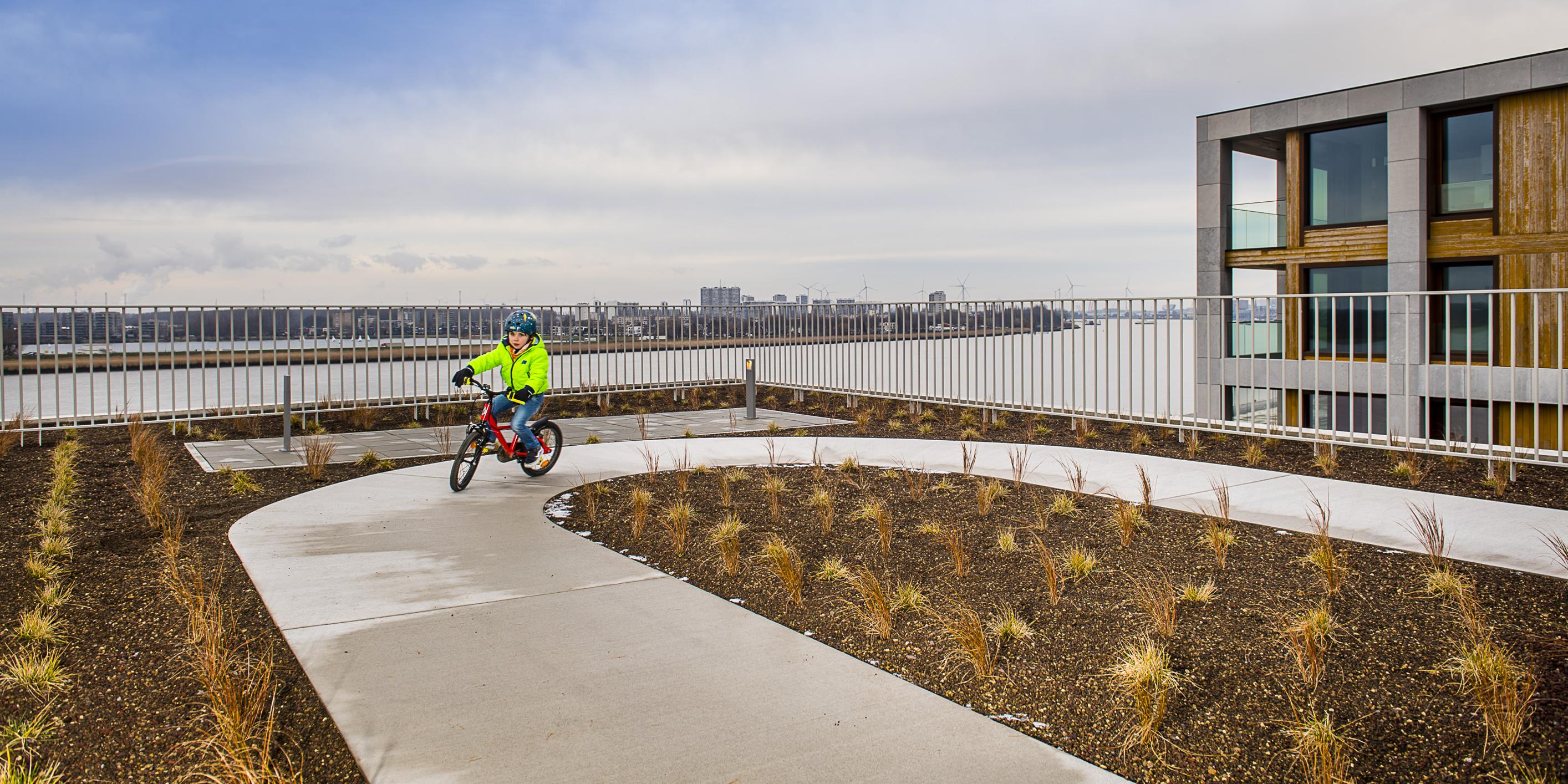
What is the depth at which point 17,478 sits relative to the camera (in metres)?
10.2

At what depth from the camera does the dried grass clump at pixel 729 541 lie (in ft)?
20.7

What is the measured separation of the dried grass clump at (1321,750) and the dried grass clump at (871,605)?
1864 mm

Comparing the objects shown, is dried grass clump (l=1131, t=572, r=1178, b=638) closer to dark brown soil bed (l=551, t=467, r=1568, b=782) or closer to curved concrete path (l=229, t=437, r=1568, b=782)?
dark brown soil bed (l=551, t=467, r=1568, b=782)

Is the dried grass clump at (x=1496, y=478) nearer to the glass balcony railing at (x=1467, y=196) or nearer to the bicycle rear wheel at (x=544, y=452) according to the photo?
the bicycle rear wheel at (x=544, y=452)

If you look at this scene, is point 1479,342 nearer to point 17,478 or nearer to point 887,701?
point 887,701

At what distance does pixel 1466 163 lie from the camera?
2841 cm

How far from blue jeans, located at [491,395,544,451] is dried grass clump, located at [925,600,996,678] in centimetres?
565

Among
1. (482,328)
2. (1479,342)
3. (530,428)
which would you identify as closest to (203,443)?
(482,328)

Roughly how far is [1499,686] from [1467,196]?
29446 mm

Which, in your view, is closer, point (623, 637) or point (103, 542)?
point (623, 637)

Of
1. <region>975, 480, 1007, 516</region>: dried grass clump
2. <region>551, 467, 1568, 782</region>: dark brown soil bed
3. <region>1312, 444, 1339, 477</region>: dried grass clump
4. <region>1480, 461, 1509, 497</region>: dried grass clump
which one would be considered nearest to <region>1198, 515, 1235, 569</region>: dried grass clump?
<region>551, 467, 1568, 782</region>: dark brown soil bed

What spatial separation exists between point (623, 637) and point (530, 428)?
5130 mm

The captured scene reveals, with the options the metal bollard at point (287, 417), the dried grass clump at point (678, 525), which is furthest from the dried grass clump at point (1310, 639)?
the metal bollard at point (287, 417)

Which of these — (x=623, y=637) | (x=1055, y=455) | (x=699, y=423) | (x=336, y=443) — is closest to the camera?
(x=623, y=637)
